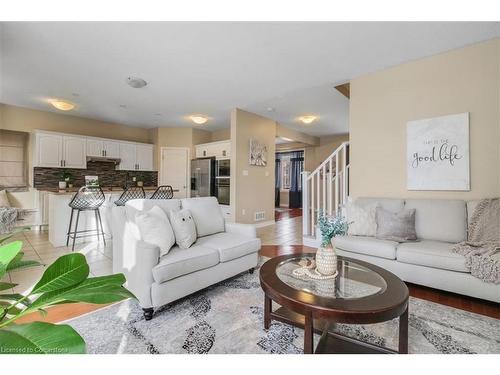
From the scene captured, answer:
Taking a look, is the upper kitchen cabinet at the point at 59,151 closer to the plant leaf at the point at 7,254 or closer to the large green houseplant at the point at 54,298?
the large green houseplant at the point at 54,298

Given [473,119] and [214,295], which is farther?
[473,119]

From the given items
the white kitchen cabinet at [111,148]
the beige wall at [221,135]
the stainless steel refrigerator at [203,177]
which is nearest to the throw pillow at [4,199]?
the white kitchen cabinet at [111,148]

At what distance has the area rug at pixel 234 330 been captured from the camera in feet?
4.92

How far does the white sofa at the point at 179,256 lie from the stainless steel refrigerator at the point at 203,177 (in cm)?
312

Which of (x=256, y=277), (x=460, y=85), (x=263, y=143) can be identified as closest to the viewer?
(x=256, y=277)

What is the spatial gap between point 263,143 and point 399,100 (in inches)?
117

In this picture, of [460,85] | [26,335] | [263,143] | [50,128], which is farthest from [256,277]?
[50,128]

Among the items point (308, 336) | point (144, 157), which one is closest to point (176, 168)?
point (144, 157)

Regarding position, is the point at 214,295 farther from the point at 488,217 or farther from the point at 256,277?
the point at 488,217

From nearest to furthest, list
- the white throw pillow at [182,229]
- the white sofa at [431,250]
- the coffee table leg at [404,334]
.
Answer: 1. the coffee table leg at [404,334]
2. the white sofa at [431,250]
3. the white throw pillow at [182,229]

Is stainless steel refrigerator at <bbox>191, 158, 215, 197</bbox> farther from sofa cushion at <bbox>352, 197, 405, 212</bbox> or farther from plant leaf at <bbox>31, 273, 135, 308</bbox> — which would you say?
plant leaf at <bbox>31, 273, 135, 308</bbox>

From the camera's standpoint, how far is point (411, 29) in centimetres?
241

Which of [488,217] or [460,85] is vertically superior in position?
[460,85]
